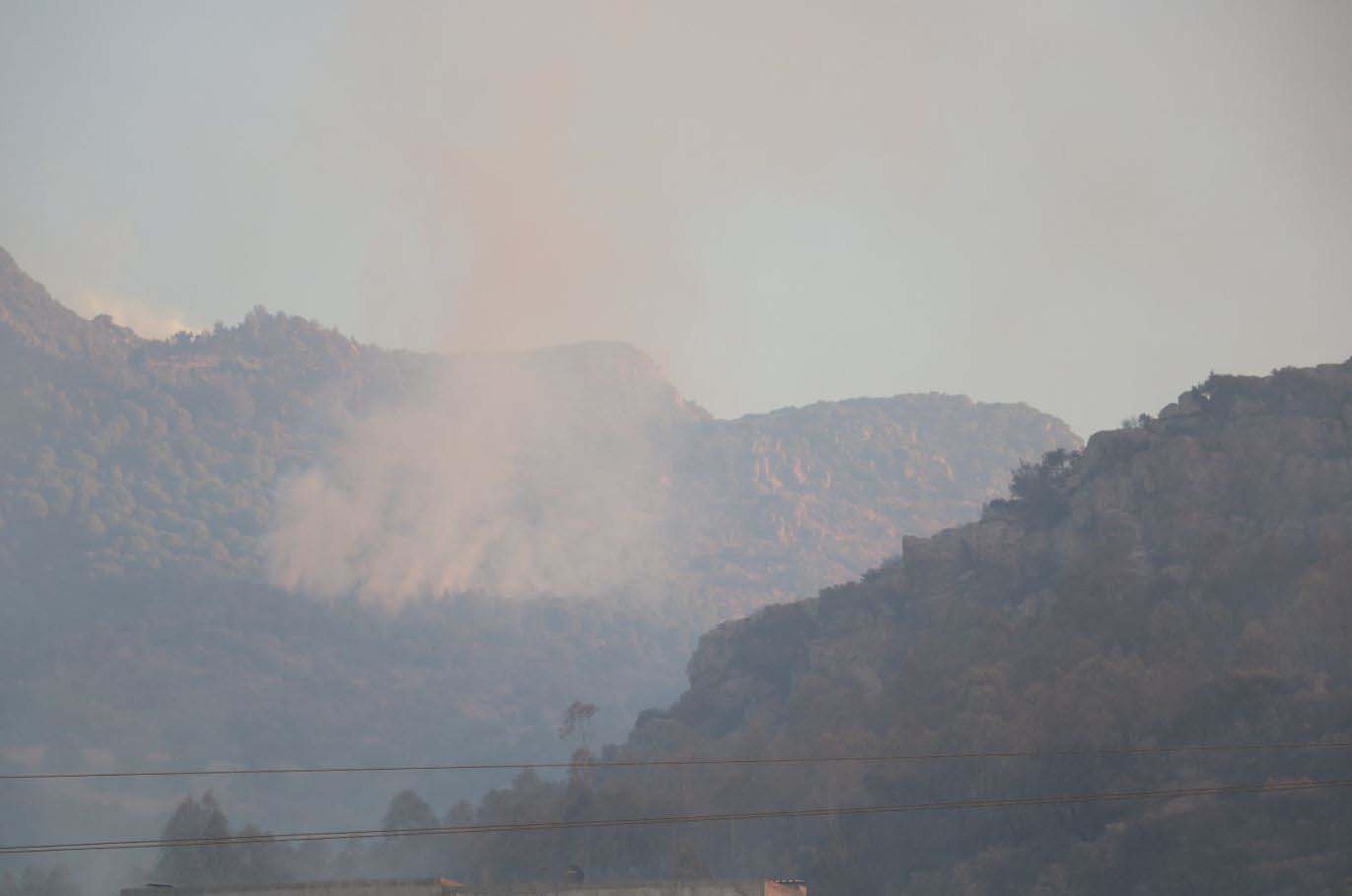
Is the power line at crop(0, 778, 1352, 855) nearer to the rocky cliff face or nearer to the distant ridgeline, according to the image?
the distant ridgeline

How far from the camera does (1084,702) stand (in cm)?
14125

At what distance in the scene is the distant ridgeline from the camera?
120m

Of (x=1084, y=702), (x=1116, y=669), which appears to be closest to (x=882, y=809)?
(x=1084, y=702)

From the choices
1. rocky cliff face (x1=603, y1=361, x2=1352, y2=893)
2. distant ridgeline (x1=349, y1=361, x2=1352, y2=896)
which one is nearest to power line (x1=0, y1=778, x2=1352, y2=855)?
distant ridgeline (x1=349, y1=361, x2=1352, y2=896)

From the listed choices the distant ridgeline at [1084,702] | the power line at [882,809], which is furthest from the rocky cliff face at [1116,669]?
the power line at [882,809]

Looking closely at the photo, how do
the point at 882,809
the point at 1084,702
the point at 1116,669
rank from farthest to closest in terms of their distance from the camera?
the point at 1116,669 → the point at 1084,702 → the point at 882,809

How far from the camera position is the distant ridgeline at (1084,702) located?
120000 mm

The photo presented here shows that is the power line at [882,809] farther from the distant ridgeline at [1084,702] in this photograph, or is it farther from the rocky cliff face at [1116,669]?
the rocky cliff face at [1116,669]

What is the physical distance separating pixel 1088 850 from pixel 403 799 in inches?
3862

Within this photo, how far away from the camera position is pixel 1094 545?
554ft

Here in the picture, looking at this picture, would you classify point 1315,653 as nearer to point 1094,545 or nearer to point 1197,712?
point 1197,712

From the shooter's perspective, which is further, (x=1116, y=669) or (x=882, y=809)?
(x=1116, y=669)

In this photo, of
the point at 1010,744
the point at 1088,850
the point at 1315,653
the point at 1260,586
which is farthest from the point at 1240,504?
the point at 1088,850

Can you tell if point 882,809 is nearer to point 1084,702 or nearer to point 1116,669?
point 1084,702
